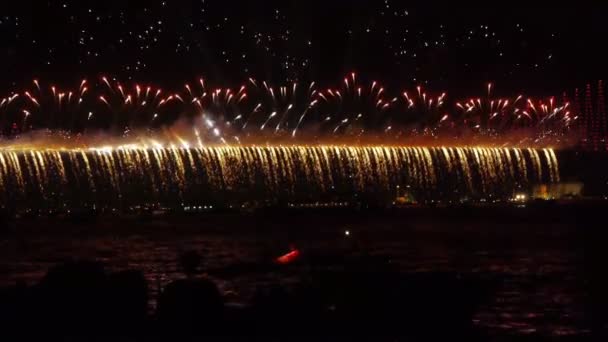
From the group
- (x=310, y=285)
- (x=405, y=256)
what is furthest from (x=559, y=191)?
(x=310, y=285)

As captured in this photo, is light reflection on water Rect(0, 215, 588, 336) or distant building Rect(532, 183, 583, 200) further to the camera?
distant building Rect(532, 183, 583, 200)

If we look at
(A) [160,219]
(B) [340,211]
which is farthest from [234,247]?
(B) [340,211]

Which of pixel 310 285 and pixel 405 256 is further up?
pixel 310 285

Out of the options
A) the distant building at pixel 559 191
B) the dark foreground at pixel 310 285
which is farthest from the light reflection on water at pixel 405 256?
Result: the distant building at pixel 559 191

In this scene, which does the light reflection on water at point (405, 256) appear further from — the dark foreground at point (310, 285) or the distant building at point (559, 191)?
the distant building at point (559, 191)

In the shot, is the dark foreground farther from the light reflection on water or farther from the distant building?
the distant building

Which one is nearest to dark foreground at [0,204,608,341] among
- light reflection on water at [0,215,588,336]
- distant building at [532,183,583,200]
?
light reflection on water at [0,215,588,336]

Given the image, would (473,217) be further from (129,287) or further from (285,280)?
(129,287)

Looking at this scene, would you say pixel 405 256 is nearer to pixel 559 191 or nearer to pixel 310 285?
pixel 310 285

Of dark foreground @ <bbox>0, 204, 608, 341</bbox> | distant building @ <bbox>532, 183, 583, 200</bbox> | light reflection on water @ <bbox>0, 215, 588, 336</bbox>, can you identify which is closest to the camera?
dark foreground @ <bbox>0, 204, 608, 341</bbox>
